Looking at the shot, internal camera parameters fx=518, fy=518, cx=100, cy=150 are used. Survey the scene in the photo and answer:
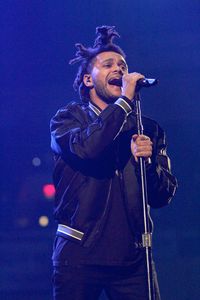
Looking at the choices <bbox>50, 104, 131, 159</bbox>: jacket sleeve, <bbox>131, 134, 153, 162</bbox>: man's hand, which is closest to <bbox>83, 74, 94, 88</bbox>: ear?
<bbox>50, 104, 131, 159</bbox>: jacket sleeve

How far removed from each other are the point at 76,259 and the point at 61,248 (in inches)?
4.3

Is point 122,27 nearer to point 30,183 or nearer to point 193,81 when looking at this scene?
point 193,81

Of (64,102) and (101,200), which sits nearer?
(101,200)

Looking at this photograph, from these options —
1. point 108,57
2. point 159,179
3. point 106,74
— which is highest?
point 108,57

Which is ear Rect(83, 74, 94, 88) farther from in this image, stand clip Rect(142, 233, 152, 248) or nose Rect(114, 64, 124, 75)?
stand clip Rect(142, 233, 152, 248)

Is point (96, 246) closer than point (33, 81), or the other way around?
point (96, 246)

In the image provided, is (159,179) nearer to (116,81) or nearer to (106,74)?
(116,81)

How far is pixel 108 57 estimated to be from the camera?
9.58ft

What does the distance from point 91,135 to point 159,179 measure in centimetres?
42

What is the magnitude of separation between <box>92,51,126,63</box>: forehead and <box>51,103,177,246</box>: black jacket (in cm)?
37

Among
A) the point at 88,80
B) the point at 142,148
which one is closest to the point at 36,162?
the point at 88,80

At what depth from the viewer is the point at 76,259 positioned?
2.37m

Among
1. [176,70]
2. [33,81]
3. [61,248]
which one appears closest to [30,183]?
[33,81]

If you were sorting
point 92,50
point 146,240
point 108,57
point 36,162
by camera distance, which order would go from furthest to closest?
point 36,162, point 92,50, point 108,57, point 146,240
